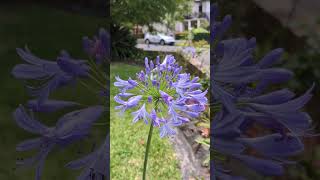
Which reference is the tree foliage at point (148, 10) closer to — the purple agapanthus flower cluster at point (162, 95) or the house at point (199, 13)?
the house at point (199, 13)

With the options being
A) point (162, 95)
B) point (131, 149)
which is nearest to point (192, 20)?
point (162, 95)

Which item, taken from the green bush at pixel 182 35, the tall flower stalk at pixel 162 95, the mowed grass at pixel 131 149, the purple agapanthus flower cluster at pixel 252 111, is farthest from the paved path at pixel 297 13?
the mowed grass at pixel 131 149

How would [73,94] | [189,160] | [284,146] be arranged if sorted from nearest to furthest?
[284,146]
[73,94]
[189,160]

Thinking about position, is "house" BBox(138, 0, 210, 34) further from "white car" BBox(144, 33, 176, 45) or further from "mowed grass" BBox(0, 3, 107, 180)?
"mowed grass" BBox(0, 3, 107, 180)

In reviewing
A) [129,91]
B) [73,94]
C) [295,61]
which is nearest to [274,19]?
[295,61]

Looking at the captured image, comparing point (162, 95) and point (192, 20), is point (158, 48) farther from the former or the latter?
point (162, 95)

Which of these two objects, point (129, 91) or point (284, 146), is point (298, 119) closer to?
point (284, 146)
